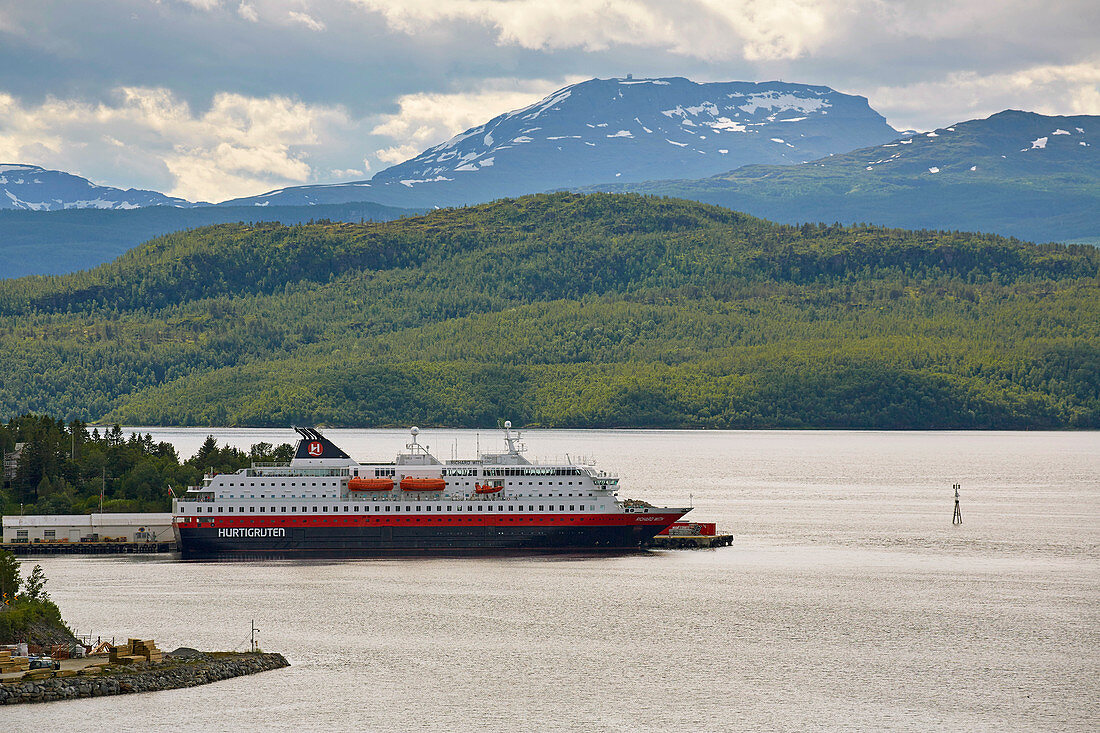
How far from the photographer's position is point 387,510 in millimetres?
98500

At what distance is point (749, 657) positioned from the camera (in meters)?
67.4

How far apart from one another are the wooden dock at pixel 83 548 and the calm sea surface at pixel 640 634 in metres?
2.16

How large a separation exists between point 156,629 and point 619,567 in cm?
3296

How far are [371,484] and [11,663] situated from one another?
147 feet

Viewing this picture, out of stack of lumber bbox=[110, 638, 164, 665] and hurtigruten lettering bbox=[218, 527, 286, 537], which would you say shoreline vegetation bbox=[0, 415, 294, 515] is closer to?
hurtigruten lettering bbox=[218, 527, 286, 537]

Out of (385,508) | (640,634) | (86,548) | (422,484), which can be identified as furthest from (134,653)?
(86,548)

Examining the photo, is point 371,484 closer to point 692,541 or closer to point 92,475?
point 692,541

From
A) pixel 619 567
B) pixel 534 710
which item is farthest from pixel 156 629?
pixel 619 567

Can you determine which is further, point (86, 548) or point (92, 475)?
point (92, 475)

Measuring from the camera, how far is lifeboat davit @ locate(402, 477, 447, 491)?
323 feet

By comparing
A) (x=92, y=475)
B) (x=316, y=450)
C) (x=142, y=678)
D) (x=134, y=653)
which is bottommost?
(x=142, y=678)

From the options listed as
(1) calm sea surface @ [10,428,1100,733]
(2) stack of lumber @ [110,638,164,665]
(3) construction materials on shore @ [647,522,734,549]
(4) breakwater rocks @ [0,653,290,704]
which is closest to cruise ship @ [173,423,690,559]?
(1) calm sea surface @ [10,428,1100,733]

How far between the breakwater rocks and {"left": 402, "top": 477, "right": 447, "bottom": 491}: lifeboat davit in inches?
1422

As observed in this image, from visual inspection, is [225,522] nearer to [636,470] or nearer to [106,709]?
[106,709]
